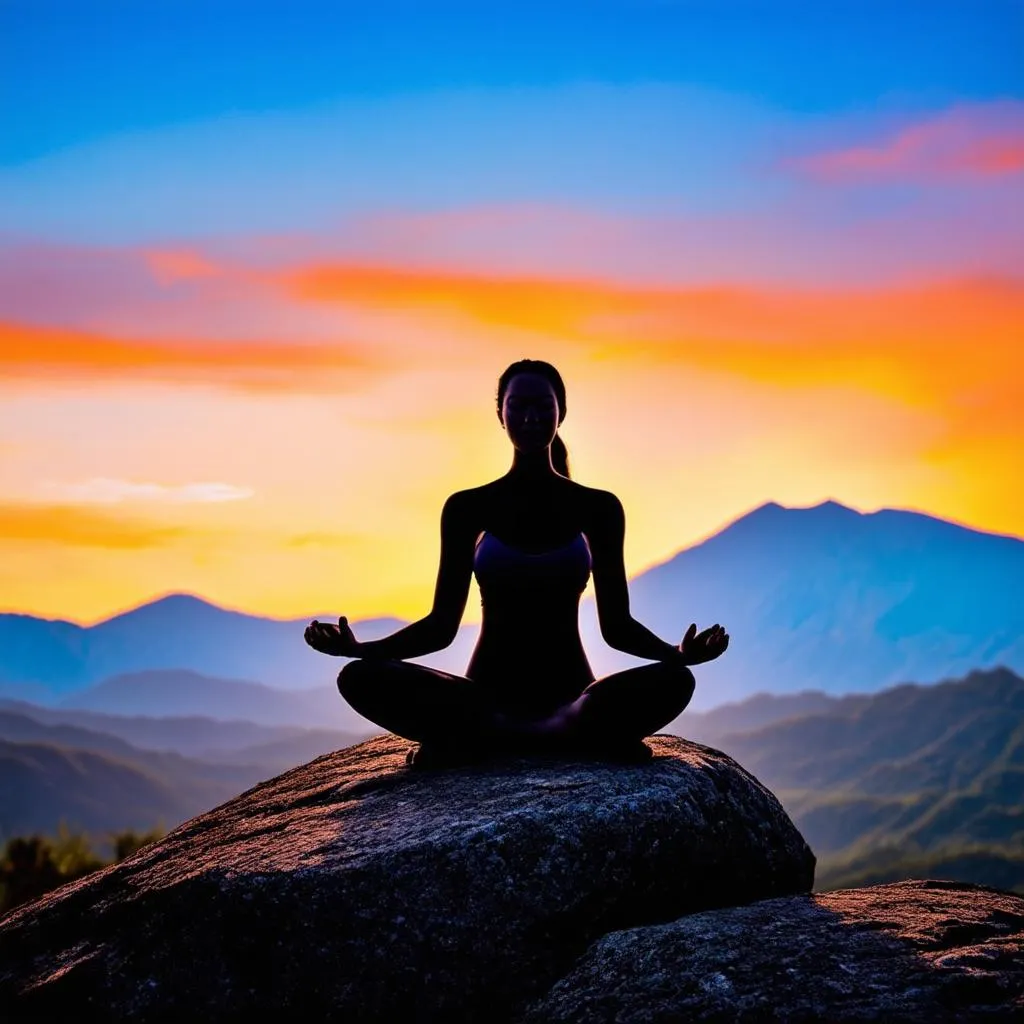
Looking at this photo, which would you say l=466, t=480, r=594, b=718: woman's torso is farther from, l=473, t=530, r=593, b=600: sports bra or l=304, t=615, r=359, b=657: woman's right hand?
l=304, t=615, r=359, b=657: woman's right hand

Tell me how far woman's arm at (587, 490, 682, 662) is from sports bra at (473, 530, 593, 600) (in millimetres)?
192

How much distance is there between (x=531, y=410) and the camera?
8641 mm

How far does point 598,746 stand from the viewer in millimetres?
8125

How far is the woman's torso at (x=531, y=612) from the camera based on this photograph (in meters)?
8.49

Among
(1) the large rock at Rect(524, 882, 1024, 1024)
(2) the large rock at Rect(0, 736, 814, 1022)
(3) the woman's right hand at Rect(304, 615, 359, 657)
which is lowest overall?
(1) the large rock at Rect(524, 882, 1024, 1024)

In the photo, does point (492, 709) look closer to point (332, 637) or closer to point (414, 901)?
point (332, 637)

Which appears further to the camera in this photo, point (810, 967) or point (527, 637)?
point (527, 637)

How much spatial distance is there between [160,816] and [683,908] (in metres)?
199

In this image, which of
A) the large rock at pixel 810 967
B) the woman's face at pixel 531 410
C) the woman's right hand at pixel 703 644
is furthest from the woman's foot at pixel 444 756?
the woman's face at pixel 531 410

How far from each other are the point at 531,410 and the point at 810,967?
163 inches

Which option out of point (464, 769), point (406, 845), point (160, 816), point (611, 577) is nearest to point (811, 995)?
point (406, 845)

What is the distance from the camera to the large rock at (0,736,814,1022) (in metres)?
6.78

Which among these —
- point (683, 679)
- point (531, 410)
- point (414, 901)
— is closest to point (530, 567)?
point (531, 410)

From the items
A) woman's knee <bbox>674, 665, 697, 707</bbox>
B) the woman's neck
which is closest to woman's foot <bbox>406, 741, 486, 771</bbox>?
woman's knee <bbox>674, 665, 697, 707</bbox>
